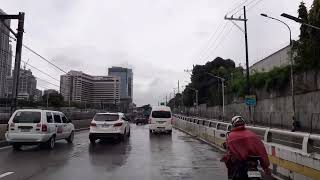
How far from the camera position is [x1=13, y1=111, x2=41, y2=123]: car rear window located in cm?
2069

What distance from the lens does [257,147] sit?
24.9 ft

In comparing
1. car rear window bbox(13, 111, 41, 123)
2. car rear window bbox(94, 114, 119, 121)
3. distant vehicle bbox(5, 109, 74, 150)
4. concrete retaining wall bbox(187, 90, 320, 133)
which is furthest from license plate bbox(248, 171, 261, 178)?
concrete retaining wall bbox(187, 90, 320, 133)

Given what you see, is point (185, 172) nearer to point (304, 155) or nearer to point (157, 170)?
point (157, 170)

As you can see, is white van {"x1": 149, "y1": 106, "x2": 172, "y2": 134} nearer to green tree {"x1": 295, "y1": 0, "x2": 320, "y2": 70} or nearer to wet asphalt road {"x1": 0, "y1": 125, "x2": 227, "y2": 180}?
green tree {"x1": 295, "y1": 0, "x2": 320, "y2": 70}

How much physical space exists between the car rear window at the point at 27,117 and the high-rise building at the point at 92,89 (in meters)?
72.2

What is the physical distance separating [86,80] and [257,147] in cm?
11125

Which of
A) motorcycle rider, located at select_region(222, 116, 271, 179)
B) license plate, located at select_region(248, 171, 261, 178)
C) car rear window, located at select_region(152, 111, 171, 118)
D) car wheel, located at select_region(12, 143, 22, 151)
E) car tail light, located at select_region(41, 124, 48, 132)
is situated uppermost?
car rear window, located at select_region(152, 111, 171, 118)

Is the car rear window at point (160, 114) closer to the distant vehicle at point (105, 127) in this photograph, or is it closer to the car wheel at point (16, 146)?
the distant vehicle at point (105, 127)

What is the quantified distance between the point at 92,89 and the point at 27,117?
110694 millimetres

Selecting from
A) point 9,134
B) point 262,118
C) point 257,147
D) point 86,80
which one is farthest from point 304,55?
point 86,80

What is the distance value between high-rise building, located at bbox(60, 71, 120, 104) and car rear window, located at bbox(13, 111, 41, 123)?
237 ft

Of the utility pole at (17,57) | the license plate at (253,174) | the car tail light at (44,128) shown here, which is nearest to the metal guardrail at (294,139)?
the license plate at (253,174)

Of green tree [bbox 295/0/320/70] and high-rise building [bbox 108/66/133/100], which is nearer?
green tree [bbox 295/0/320/70]

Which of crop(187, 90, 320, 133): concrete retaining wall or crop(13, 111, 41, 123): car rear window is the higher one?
crop(187, 90, 320, 133): concrete retaining wall
